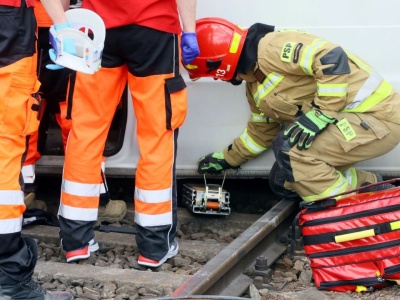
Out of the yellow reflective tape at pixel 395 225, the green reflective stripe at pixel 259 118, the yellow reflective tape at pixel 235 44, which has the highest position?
the yellow reflective tape at pixel 235 44

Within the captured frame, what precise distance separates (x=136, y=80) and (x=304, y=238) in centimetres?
133

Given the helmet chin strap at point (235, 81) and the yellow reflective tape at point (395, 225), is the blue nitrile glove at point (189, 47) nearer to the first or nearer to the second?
the helmet chin strap at point (235, 81)

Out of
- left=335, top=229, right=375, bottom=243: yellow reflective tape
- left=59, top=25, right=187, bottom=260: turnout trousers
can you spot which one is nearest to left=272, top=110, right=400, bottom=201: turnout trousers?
left=335, top=229, right=375, bottom=243: yellow reflective tape

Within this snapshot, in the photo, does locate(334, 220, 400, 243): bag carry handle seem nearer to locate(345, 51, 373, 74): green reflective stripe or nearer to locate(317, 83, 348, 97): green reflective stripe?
locate(317, 83, 348, 97): green reflective stripe

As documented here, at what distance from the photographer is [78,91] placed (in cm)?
477

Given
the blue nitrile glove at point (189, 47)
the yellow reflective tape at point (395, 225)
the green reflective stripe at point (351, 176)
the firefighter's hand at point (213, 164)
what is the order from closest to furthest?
the yellow reflective tape at point (395, 225) < the blue nitrile glove at point (189, 47) < the green reflective stripe at point (351, 176) < the firefighter's hand at point (213, 164)

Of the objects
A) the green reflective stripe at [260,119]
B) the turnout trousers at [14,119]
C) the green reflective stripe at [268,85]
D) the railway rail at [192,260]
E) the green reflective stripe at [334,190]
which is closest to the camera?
the turnout trousers at [14,119]

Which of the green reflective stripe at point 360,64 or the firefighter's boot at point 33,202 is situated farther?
the firefighter's boot at point 33,202

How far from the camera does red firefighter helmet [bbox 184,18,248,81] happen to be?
5.19 metres

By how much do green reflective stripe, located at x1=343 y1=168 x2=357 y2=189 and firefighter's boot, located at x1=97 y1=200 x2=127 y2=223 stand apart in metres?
1.56

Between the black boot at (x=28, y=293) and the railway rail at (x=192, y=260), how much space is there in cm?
19

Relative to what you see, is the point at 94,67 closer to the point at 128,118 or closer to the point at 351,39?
the point at 128,118

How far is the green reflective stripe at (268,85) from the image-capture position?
5.22 meters

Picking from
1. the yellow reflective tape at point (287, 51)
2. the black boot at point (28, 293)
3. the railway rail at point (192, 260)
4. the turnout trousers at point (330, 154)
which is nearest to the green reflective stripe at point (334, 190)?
the turnout trousers at point (330, 154)
